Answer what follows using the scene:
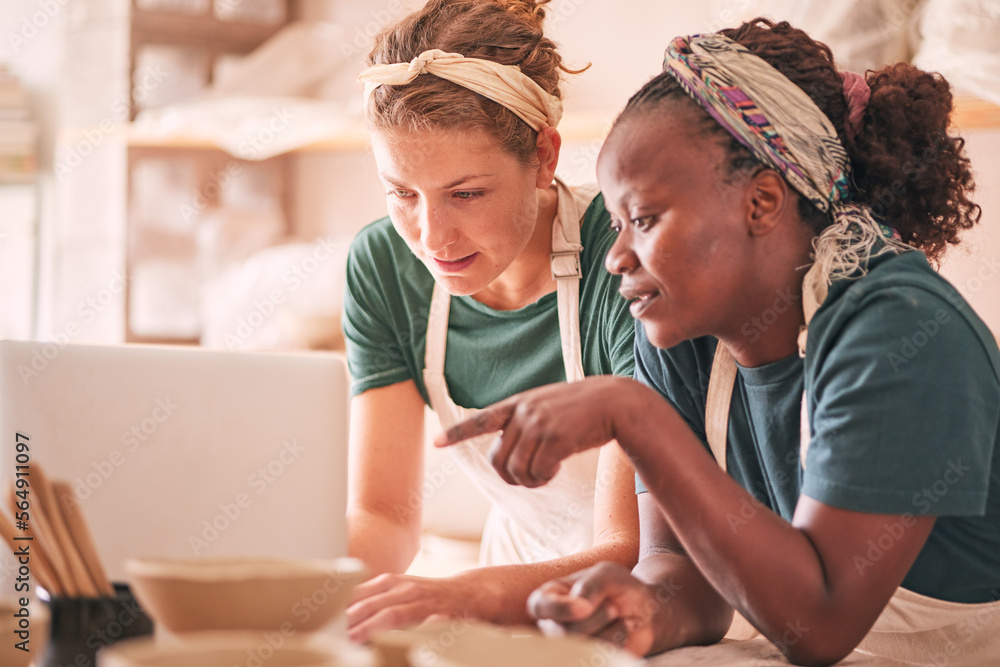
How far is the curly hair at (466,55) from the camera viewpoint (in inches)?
45.1

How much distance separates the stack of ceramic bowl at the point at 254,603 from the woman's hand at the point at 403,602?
161 mm

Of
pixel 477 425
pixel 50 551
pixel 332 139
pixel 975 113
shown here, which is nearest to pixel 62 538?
pixel 50 551

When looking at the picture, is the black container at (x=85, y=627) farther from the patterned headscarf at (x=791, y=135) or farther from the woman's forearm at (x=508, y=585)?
the patterned headscarf at (x=791, y=135)

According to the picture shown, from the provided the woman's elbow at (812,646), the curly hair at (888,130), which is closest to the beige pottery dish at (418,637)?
the woman's elbow at (812,646)

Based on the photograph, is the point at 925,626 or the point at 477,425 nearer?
the point at 477,425

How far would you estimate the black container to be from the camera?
653mm

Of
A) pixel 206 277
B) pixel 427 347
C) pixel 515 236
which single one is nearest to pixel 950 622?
pixel 515 236

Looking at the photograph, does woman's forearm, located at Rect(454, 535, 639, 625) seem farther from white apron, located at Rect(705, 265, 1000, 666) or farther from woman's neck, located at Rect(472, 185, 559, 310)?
woman's neck, located at Rect(472, 185, 559, 310)

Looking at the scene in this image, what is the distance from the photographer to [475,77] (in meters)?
1.16

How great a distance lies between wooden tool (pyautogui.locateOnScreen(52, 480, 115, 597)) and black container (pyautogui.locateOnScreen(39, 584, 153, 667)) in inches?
0.5

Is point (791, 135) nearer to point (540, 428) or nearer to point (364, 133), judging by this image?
point (540, 428)

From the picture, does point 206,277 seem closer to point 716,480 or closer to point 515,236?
point 515,236

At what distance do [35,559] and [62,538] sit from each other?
22 millimetres

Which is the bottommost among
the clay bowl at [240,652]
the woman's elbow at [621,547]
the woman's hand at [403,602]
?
the woman's elbow at [621,547]
